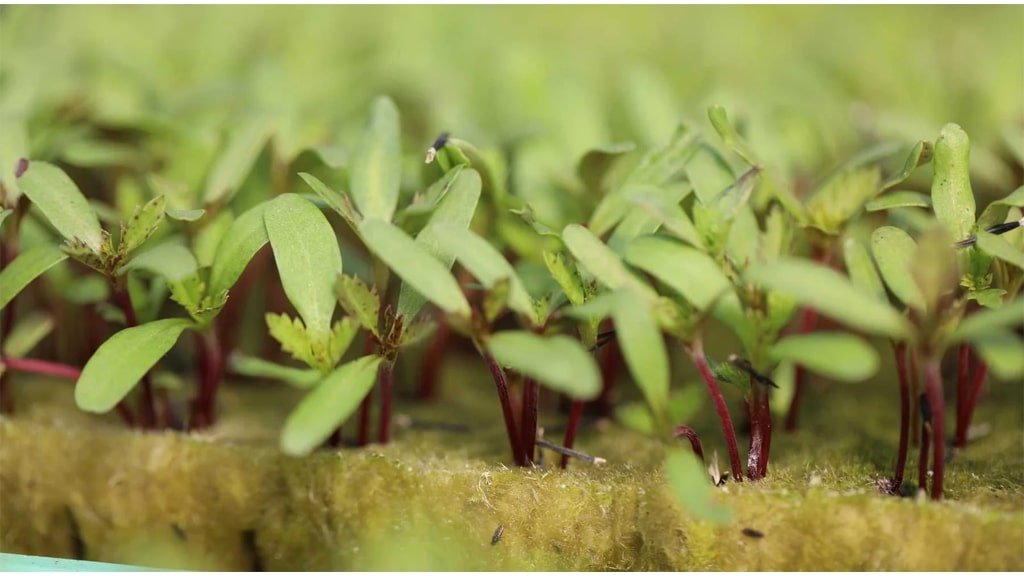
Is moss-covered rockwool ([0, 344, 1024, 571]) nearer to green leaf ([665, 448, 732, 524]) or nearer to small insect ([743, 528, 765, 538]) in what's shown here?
small insect ([743, 528, 765, 538])

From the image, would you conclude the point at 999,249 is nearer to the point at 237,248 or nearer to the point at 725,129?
the point at 725,129

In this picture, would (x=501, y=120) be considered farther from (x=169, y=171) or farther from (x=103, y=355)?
(x=103, y=355)

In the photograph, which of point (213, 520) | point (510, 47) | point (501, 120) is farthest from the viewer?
point (510, 47)

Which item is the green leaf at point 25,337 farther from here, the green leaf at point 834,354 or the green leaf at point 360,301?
the green leaf at point 834,354

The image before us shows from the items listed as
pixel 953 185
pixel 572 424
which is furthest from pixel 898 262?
pixel 572 424

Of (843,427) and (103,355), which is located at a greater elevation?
(103,355)

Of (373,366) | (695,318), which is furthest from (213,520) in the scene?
(695,318)
